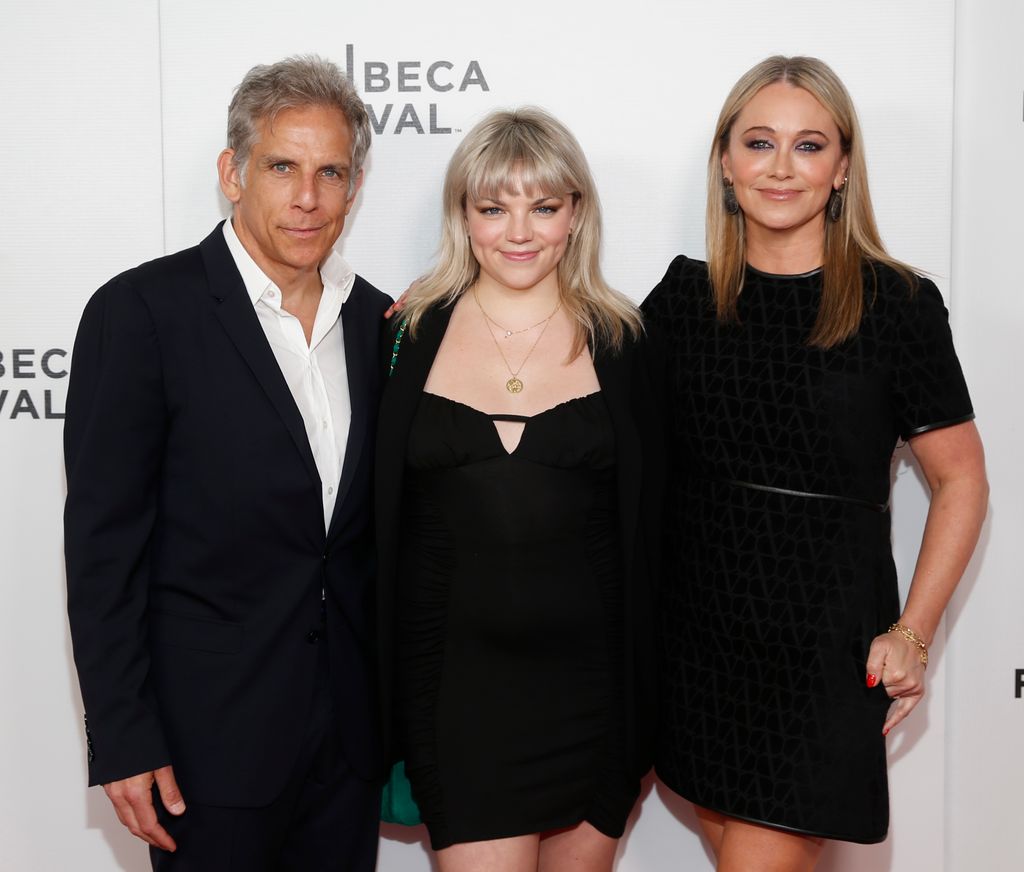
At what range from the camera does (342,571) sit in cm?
217

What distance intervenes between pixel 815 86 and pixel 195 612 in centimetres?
161

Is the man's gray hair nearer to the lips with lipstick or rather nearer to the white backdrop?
the white backdrop

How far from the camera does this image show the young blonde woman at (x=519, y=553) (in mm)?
2191

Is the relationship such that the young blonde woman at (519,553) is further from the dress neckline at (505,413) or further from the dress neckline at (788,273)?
the dress neckline at (788,273)

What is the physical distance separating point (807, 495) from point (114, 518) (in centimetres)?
133

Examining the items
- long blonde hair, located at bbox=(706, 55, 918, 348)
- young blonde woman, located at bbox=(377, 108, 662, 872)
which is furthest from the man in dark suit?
long blonde hair, located at bbox=(706, 55, 918, 348)

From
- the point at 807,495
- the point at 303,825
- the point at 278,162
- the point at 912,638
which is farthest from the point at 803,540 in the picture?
the point at 278,162

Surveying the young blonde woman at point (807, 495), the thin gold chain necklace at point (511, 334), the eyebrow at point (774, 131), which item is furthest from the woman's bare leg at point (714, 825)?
the eyebrow at point (774, 131)

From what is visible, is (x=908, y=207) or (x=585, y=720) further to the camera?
(x=908, y=207)

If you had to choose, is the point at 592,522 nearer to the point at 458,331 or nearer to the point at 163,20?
the point at 458,331

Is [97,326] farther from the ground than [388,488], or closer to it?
farther from the ground

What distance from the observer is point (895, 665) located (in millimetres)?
2168

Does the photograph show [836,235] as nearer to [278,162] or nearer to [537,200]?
[537,200]

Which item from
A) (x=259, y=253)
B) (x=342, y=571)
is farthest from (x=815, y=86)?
(x=342, y=571)
